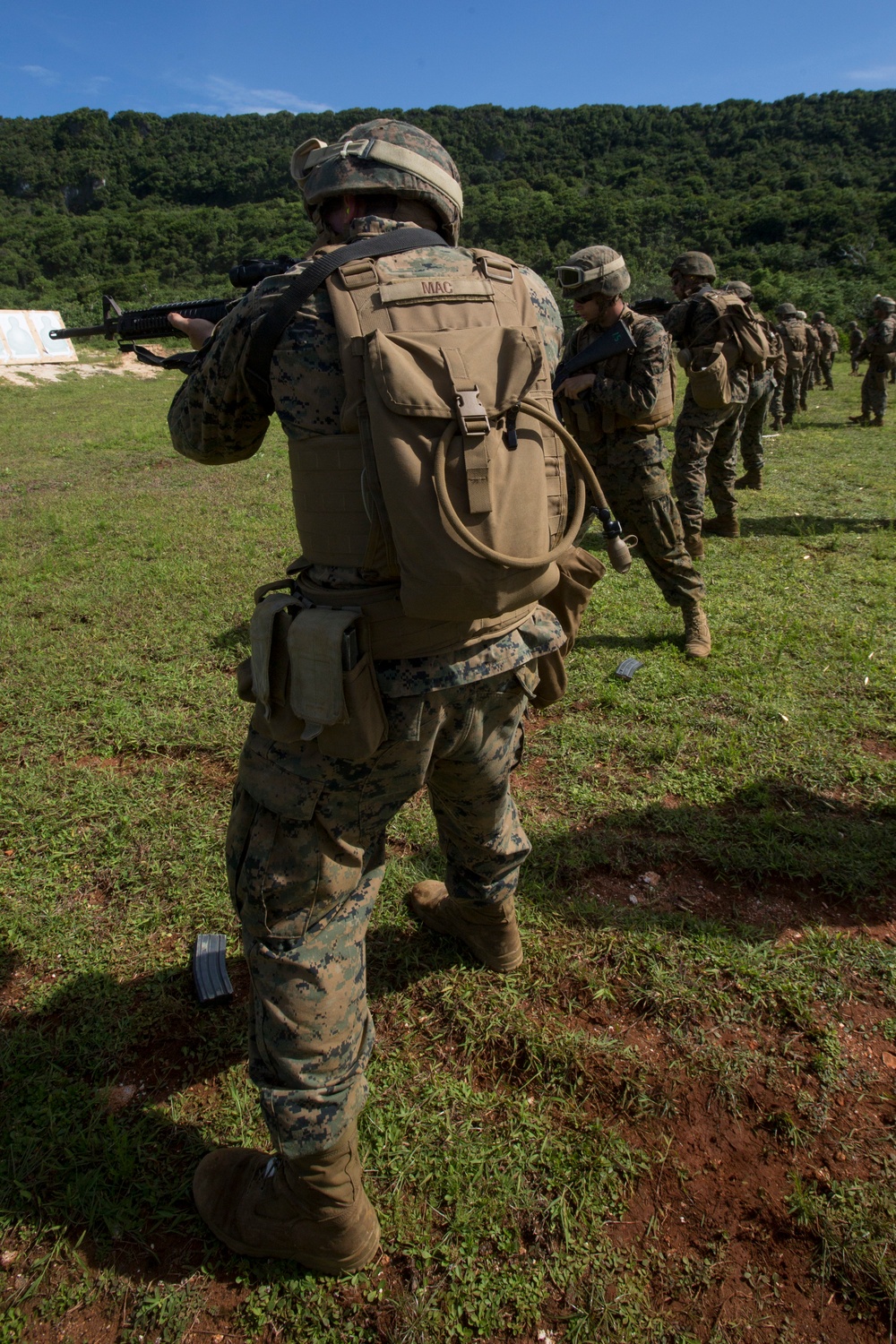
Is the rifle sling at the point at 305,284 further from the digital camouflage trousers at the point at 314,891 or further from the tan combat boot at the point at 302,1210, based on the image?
the tan combat boot at the point at 302,1210

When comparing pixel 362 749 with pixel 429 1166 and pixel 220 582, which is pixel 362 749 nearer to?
pixel 429 1166

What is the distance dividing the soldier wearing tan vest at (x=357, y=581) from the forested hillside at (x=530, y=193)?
3177 cm

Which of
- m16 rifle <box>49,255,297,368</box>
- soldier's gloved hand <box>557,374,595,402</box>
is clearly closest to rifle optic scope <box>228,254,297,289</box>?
m16 rifle <box>49,255,297,368</box>

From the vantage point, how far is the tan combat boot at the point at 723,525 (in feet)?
22.2

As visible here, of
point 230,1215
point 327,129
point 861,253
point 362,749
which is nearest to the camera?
point 362,749

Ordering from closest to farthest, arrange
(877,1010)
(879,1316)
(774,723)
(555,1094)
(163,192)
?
(879,1316) → (555,1094) → (877,1010) → (774,723) → (163,192)

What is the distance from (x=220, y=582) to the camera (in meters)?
5.55

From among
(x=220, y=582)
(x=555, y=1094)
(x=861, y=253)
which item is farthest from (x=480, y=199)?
(x=555, y=1094)

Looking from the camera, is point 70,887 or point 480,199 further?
point 480,199

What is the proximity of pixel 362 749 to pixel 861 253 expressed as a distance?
4694cm

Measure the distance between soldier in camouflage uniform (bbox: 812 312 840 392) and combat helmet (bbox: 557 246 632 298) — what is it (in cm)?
1469

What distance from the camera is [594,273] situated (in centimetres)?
409

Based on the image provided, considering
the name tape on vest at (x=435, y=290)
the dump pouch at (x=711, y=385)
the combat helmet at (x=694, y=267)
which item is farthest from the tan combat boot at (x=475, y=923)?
the combat helmet at (x=694, y=267)

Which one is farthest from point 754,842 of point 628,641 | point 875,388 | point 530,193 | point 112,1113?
point 530,193
